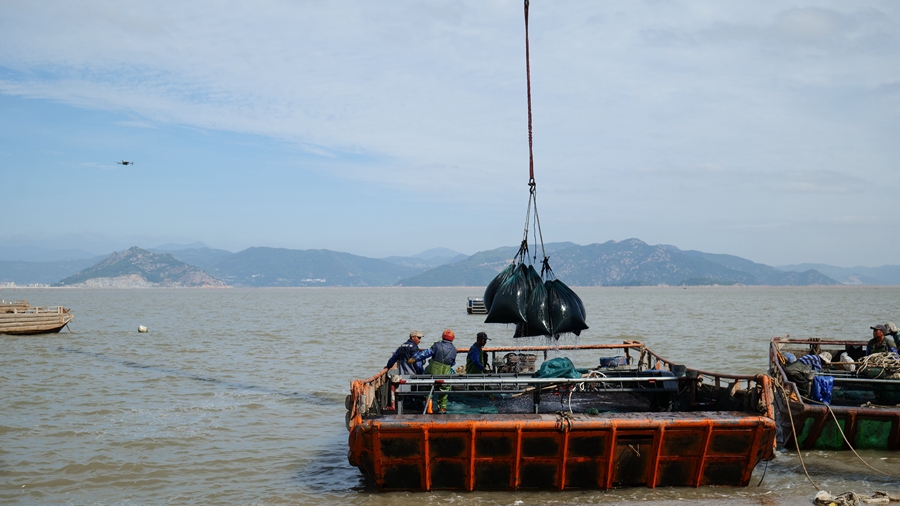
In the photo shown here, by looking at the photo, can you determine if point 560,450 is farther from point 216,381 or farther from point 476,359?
point 216,381

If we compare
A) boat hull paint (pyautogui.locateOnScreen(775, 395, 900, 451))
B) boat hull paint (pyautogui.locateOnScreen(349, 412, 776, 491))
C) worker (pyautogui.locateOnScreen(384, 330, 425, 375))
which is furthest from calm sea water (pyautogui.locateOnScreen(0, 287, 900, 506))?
worker (pyautogui.locateOnScreen(384, 330, 425, 375))

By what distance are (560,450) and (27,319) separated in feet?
109

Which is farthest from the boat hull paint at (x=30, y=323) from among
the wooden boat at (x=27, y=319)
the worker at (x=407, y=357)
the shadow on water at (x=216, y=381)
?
the worker at (x=407, y=357)

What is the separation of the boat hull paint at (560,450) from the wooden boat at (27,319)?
31.5m

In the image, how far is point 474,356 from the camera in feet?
38.2

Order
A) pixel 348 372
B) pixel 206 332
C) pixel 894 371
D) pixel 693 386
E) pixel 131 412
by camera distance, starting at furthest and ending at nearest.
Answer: pixel 206 332 < pixel 348 372 < pixel 131 412 < pixel 894 371 < pixel 693 386

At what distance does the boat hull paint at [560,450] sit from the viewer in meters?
8.31

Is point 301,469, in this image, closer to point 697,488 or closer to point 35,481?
point 35,481

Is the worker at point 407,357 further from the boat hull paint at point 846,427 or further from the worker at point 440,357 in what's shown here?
the boat hull paint at point 846,427

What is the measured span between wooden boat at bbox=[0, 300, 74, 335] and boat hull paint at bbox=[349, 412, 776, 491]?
103 feet

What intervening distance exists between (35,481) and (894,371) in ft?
45.0

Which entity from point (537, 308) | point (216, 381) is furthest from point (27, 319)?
point (537, 308)

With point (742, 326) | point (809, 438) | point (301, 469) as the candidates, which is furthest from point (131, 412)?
point (742, 326)

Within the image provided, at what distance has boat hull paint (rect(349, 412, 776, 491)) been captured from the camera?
8312 mm
